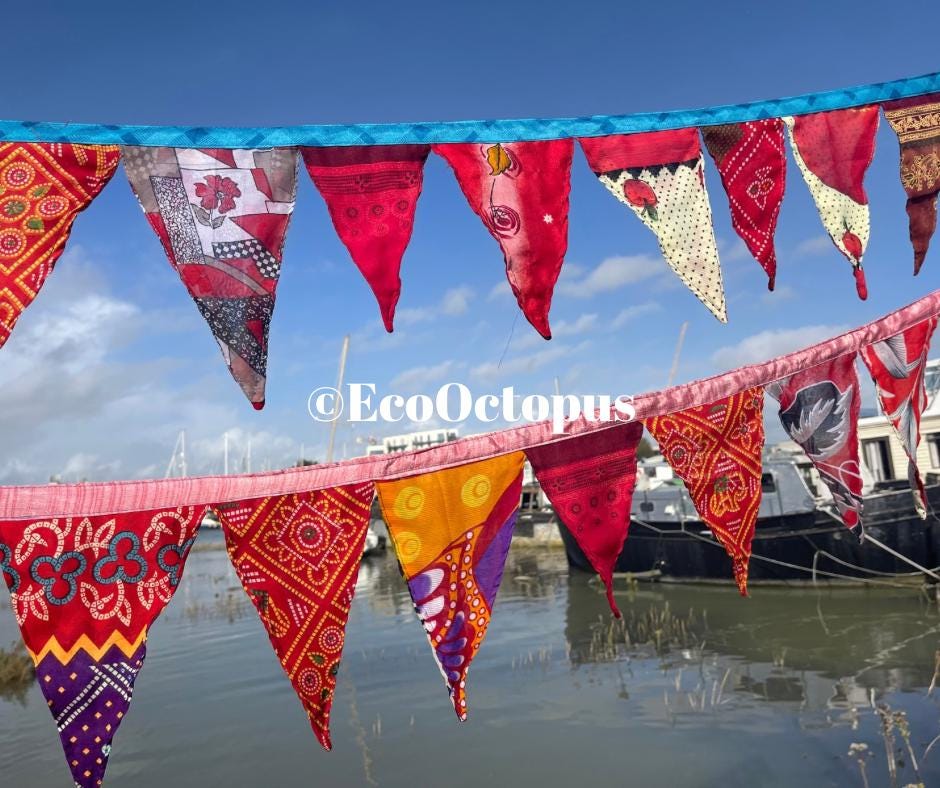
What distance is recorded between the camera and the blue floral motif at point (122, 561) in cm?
257

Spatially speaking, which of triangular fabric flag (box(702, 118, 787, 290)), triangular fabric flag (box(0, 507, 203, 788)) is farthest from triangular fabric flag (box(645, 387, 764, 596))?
triangular fabric flag (box(0, 507, 203, 788))

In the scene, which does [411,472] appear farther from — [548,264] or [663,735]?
[663,735]

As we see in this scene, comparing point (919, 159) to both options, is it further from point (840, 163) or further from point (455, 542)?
point (455, 542)

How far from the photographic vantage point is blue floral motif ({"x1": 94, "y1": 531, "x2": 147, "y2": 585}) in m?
2.57

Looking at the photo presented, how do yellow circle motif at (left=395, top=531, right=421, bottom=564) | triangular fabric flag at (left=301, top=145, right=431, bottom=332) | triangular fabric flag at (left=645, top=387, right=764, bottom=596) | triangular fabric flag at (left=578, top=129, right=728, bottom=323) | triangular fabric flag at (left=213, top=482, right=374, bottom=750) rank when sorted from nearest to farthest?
triangular fabric flag at (left=213, top=482, right=374, bottom=750) < yellow circle motif at (left=395, top=531, right=421, bottom=564) < triangular fabric flag at (left=301, top=145, right=431, bottom=332) < triangular fabric flag at (left=645, top=387, right=764, bottom=596) < triangular fabric flag at (left=578, top=129, right=728, bottom=323)

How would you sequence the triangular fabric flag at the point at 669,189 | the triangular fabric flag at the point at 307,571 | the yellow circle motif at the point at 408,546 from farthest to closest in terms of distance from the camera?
the triangular fabric flag at the point at 669,189
the yellow circle motif at the point at 408,546
the triangular fabric flag at the point at 307,571

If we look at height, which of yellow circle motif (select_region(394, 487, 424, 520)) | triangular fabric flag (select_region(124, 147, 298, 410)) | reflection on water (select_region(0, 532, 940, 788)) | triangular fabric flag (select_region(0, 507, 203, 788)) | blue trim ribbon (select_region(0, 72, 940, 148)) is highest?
blue trim ribbon (select_region(0, 72, 940, 148))

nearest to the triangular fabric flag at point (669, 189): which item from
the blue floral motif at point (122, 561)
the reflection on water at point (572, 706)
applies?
the blue floral motif at point (122, 561)

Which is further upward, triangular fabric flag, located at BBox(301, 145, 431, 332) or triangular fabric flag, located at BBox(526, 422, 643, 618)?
triangular fabric flag, located at BBox(301, 145, 431, 332)

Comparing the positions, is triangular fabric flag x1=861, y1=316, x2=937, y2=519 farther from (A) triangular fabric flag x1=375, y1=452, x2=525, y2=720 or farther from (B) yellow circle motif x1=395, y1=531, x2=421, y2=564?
(B) yellow circle motif x1=395, y1=531, x2=421, y2=564

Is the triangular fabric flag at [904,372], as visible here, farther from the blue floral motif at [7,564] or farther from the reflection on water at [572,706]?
the reflection on water at [572,706]

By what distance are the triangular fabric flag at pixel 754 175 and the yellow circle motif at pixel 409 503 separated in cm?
197

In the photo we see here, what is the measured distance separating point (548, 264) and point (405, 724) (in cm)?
795

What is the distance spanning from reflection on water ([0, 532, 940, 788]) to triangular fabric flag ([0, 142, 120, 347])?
6775mm
